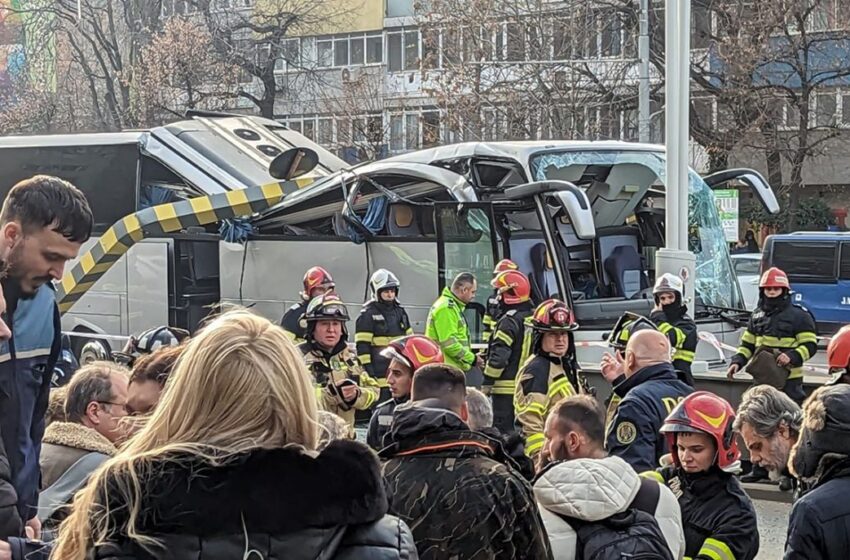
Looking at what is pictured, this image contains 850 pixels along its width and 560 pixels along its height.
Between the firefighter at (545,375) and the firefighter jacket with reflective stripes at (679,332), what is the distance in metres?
1.94

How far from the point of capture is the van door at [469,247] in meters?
12.0

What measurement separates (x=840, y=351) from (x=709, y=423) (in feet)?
8.06

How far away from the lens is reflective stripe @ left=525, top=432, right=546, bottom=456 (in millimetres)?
7164

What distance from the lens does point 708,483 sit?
441cm

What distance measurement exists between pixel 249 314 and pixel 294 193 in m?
11.4

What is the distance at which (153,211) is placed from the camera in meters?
13.5

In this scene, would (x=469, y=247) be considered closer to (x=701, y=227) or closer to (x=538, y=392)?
(x=701, y=227)

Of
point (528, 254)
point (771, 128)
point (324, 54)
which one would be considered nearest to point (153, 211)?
point (528, 254)

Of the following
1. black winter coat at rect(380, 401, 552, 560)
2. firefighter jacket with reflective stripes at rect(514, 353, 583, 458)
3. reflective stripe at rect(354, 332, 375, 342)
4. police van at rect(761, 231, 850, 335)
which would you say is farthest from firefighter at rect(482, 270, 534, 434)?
police van at rect(761, 231, 850, 335)

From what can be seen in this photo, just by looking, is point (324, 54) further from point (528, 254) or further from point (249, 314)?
point (249, 314)

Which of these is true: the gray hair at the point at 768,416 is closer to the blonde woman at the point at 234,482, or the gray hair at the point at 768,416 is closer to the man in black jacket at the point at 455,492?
the man in black jacket at the point at 455,492

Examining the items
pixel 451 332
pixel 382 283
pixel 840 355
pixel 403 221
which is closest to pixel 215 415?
pixel 840 355

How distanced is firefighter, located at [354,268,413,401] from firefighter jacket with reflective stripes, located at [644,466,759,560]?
6.26m

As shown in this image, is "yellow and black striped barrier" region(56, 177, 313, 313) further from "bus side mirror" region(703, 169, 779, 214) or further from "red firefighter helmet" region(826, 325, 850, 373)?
"red firefighter helmet" region(826, 325, 850, 373)
